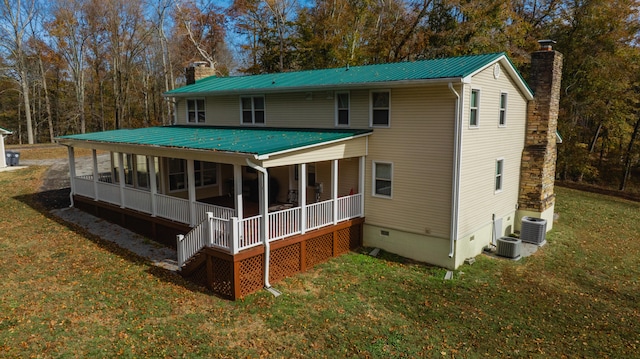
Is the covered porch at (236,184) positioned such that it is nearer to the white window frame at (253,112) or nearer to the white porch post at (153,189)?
the white porch post at (153,189)

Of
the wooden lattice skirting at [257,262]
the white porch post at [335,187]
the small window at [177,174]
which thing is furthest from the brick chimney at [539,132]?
the small window at [177,174]


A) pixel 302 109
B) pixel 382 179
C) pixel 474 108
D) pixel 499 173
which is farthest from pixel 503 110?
pixel 302 109

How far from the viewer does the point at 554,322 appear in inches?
396

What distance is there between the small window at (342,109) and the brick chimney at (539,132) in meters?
7.94

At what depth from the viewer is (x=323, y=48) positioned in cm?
3416

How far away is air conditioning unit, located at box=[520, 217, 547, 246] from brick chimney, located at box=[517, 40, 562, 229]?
155cm

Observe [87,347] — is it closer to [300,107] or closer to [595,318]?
[300,107]

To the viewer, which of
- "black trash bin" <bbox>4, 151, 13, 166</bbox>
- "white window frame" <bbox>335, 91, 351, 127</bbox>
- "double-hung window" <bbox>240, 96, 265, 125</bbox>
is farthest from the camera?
"black trash bin" <bbox>4, 151, 13, 166</bbox>

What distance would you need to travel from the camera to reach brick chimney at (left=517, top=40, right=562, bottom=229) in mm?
16344

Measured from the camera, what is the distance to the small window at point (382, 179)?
13.6 m

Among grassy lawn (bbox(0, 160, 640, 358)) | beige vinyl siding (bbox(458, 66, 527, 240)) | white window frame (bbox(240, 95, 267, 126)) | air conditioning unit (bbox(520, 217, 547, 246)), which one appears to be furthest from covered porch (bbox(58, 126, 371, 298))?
air conditioning unit (bbox(520, 217, 547, 246))

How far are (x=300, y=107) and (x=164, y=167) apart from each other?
5973 mm

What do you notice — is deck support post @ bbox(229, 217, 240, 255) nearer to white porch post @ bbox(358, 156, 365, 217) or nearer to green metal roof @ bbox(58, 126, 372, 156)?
green metal roof @ bbox(58, 126, 372, 156)

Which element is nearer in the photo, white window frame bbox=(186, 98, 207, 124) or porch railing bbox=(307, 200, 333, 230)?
porch railing bbox=(307, 200, 333, 230)
